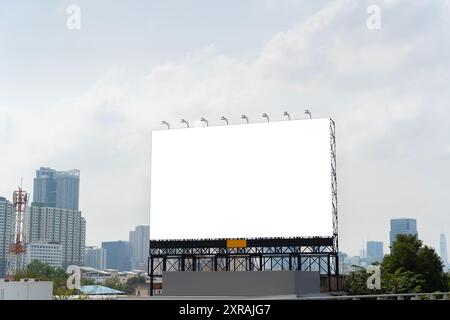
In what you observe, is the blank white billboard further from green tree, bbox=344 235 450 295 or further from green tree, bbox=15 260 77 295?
green tree, bbox=15 260 77 295

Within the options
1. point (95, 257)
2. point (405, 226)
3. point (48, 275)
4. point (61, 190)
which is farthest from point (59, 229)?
point (405, 226)

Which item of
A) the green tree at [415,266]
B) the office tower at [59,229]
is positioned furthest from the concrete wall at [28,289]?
the office tower at [59,229]

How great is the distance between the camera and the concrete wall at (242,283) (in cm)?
3356

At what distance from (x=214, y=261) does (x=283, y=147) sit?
8.52 m

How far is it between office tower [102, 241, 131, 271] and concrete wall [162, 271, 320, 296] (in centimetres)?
14020

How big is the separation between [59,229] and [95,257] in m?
35.2

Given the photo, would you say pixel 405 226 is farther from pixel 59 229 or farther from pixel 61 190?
pixel 61 190

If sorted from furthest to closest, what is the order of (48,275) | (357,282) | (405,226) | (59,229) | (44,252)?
(405,226)
(59,229)
(44,252)
(48,275)
(357,282)

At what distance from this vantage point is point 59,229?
149 meters

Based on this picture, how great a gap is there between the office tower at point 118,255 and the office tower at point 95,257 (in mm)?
1317

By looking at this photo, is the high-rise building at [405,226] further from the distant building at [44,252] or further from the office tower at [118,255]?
the distant building at [44,252]

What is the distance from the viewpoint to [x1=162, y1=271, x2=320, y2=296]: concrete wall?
33562 millimetres

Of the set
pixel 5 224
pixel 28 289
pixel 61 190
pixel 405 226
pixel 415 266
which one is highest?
pixel 61 190
